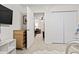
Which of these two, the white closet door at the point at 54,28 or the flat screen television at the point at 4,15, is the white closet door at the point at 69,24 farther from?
the flat screen television at the point at 4,15

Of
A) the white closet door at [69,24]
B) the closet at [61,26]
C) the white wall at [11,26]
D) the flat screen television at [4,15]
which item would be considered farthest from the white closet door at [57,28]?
the flat screen television at [4,15]

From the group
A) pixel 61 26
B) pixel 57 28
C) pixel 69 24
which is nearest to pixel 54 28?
pixel 57 28

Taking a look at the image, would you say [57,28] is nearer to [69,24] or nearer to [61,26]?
[61,26]

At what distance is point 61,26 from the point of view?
18.6 feet

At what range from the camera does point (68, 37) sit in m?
5.65

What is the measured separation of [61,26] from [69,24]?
1.30 feet

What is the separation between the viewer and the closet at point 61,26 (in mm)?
5574

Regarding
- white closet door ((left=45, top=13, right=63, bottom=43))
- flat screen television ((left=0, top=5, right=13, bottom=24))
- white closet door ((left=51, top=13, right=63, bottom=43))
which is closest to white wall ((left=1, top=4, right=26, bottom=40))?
flat screen television ((left=0, top=5, right=13, bottom=24))

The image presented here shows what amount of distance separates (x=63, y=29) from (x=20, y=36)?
2.37 metres
